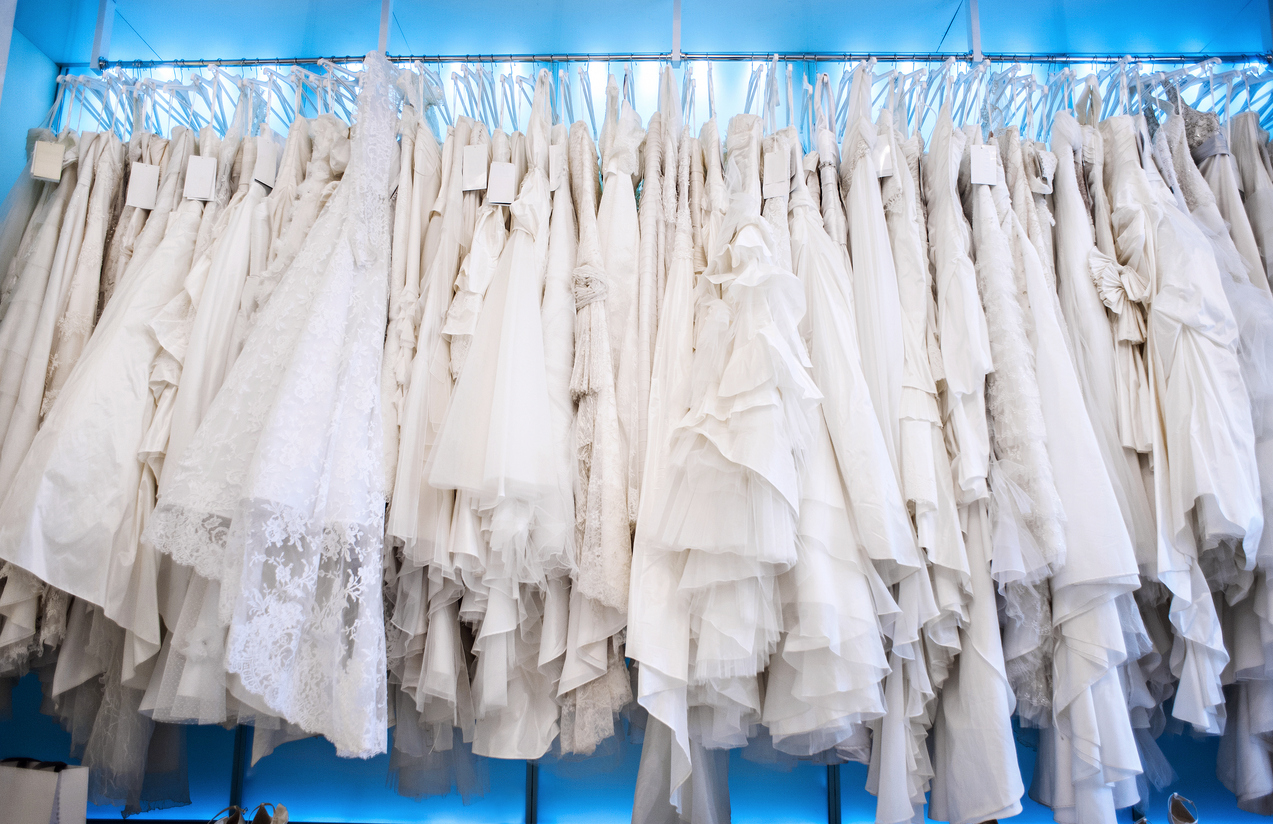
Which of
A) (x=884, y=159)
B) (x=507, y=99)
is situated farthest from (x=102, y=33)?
(x=884, y=159)

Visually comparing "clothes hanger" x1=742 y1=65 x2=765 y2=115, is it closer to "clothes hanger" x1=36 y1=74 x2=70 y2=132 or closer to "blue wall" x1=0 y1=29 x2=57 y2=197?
"clothes hanger" x1=36 y1=74 x2=70 y2=132

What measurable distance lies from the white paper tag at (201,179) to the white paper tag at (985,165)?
1.77 m

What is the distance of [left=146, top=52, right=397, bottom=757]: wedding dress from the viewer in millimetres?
1013

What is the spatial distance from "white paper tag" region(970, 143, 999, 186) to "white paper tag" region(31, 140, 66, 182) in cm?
219

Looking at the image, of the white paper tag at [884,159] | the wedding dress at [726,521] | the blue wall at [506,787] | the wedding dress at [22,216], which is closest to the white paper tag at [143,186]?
the wedding dress at [22,216]

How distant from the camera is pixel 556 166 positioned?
1.51 metres

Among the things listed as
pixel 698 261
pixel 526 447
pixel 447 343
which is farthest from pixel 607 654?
pixel 698 261

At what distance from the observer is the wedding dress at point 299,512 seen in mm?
1013

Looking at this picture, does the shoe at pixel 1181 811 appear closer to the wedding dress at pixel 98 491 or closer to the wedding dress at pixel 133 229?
the wedding dress at pixel 98 491

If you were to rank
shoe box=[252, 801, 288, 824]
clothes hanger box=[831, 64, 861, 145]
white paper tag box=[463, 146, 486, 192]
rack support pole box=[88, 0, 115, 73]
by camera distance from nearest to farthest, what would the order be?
1. shoe box=[252, 801, 288, 824]
2. white paper tag box=[463, 146, 486, 192]
3. clothes hanger box=[831, 64, 861, 145]
4. rack support pole box=[88, 0, 115, 73]

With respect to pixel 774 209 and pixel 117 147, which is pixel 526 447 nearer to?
pixel 774 209

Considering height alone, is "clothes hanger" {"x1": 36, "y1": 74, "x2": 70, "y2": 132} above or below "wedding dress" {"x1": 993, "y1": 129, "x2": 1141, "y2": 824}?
above

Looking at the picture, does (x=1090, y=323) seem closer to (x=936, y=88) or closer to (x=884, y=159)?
(x=884, y=159)

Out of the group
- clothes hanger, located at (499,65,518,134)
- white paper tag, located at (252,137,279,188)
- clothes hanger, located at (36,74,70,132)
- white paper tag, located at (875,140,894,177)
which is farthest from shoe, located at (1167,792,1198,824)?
clothes hanger, located at (36,74,70,132)
